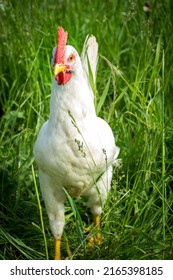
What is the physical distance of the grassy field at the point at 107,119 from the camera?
279 cm

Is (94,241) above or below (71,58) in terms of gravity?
below

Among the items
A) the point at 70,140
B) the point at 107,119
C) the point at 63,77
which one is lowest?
the point at 107,119

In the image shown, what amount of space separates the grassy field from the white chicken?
3.9 inches

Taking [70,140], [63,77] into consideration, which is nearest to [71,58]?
[63,77]

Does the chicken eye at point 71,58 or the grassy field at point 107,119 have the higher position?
the chicken eye at point 71,58

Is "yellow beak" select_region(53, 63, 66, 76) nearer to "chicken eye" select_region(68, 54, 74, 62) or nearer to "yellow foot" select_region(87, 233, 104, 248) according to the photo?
"chicken eye" select_region(68, 54, 74, 62)

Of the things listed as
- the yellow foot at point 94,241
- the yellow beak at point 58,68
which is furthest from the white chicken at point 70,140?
the yellow foot at point 94,241

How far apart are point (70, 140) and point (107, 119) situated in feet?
2.47

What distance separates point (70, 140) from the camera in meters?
2.65

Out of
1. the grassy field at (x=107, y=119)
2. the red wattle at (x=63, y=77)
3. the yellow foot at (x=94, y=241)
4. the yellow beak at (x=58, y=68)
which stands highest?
the yellow beak at (x=58, y=68)

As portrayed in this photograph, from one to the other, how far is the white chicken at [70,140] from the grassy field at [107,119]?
10 centimetres

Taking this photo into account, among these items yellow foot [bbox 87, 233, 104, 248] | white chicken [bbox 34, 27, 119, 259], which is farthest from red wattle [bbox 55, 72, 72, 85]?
yellow foot [bbox 87, 233, 104, 248]

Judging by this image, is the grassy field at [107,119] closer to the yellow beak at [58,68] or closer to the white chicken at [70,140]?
the white chicken at [70,140]

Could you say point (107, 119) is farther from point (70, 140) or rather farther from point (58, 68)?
point (58, 68)
